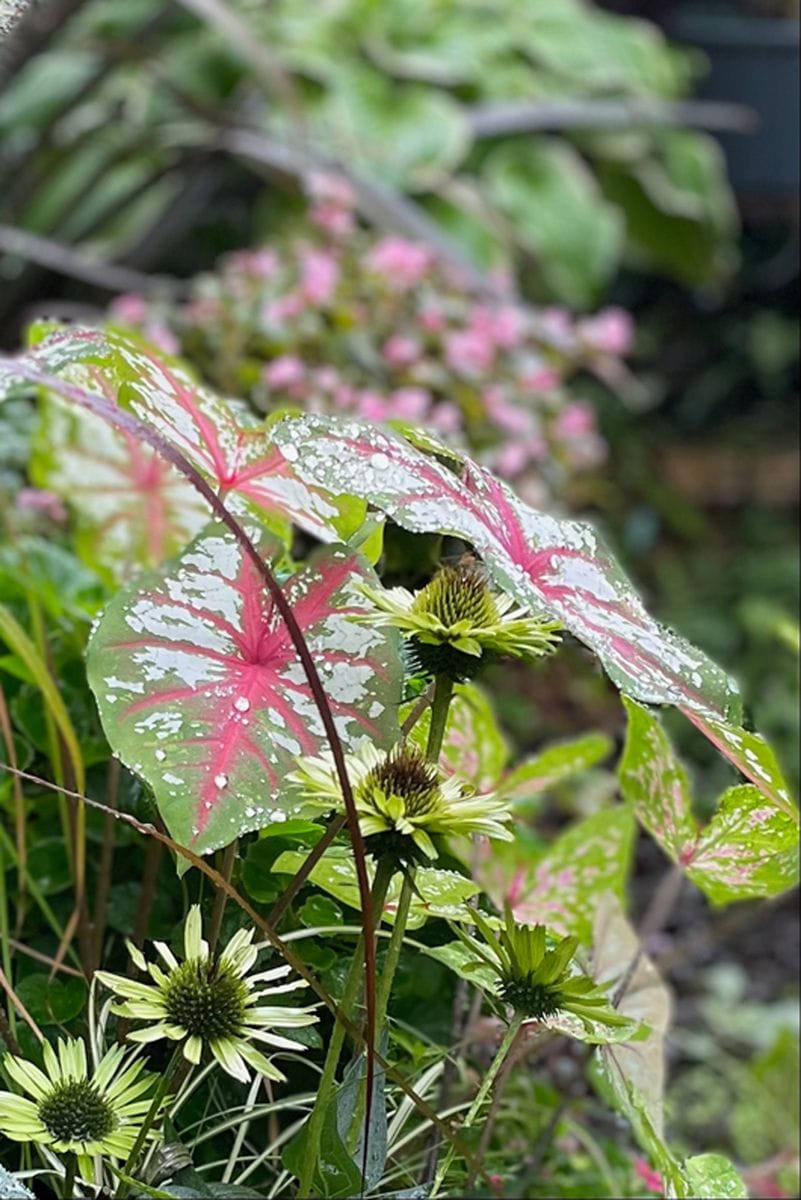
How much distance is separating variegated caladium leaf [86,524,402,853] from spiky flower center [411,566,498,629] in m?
0.03

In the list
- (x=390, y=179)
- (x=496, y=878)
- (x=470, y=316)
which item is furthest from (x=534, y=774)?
(x=390, y=179)

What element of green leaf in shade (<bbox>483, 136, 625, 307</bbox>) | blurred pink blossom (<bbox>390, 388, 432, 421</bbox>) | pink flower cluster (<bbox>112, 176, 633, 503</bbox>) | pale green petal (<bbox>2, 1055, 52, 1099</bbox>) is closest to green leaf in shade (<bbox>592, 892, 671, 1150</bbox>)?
pale green petal (<bbox>2, 1055, 52, 1099</bbox>)

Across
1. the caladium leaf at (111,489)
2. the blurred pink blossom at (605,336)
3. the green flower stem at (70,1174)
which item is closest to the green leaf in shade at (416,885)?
the green flower stem at (70,1174)

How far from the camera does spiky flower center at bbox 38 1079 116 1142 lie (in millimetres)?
402

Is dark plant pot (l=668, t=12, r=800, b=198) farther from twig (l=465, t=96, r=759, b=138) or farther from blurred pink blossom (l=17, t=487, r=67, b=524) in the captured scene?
blurred pink blossom (l=17, t=487, r=67, b=524)

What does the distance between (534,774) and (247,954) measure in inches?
11.7

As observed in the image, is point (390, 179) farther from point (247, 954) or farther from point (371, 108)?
point (247, 954)

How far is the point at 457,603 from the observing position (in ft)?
1.39

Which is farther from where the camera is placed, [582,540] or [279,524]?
[279,524]

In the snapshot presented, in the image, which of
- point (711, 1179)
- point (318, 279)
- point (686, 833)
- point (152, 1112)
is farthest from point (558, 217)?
point (152, 1112)

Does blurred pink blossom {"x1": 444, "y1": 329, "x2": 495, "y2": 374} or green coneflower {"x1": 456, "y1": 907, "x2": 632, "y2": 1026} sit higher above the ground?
blurred pink blossom {"x1": 444, "y1": 329, "x2": 495, "y2": 374}

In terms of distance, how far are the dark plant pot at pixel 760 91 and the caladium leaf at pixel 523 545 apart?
3.22m

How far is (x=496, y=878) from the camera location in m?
0.68

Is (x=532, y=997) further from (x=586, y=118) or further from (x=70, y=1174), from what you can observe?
(x=586, y=118)
